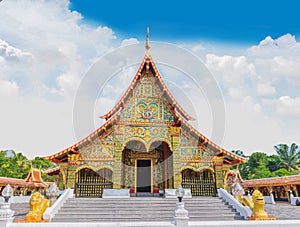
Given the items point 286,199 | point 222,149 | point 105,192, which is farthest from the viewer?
point 286,199

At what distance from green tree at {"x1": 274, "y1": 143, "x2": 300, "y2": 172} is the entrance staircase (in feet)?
92.8

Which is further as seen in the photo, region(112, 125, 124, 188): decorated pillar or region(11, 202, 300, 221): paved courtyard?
region(112, 125, 124, 188): decorated pillar

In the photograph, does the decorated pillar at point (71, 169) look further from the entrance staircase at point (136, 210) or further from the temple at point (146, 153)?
the entrance staircase at point (136, 210)

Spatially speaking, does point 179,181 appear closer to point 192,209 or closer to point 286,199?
point 192,209

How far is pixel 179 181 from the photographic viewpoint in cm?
1041

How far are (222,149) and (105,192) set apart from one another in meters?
5.38

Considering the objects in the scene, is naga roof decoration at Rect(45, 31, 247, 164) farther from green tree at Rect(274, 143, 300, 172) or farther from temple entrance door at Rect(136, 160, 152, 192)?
green tree at Rect(274, 143, 300, 172)

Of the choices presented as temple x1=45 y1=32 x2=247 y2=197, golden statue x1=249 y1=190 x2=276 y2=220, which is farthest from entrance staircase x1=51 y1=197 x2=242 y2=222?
temple x1=45 y1=32 x2=247 y2=197

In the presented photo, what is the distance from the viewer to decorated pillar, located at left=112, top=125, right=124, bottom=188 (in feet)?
33.5

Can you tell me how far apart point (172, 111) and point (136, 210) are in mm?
4984

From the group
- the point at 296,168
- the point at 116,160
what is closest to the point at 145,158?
the point at 116,160

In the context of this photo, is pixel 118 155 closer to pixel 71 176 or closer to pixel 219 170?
pixel 71 176

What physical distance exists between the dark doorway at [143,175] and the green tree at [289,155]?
27887 millimetres

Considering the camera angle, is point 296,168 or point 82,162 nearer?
point 82,162
